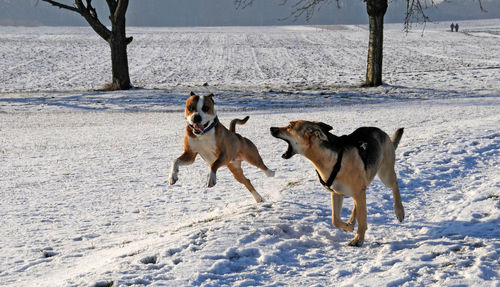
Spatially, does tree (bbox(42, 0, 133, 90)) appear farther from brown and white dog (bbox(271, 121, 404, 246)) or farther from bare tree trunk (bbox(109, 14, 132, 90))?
brown and white dog (bbox(271, 121, 404, 246))

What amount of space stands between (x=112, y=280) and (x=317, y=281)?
1.78 m

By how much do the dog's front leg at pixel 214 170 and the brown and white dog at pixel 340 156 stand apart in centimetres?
110

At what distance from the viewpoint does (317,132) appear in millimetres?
5168

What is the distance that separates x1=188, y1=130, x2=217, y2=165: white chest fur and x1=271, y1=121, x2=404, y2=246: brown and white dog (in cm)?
108

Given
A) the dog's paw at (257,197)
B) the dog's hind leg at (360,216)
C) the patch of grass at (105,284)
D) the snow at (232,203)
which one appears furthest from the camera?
the dog's paw at (257,197)

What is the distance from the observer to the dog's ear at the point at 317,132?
5.16 meters

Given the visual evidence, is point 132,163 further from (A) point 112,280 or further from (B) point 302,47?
(B) point 302,47

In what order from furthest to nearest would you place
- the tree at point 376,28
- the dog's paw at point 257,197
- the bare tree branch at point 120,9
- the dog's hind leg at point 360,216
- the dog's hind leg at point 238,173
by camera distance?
the bare tree branch at point 120,9, the tree at point 376,28, the dog's paw at point 257,197, the dog's hind leg at point 238,173, the dog's hind leg at point 360,216

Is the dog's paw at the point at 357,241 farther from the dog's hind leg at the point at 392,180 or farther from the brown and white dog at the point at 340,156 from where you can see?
the dog's hind leg at the point at 392,180

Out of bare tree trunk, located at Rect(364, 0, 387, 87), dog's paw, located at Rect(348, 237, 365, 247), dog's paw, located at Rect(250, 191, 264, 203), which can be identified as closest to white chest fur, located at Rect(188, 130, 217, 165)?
dog's paw, located at Rect(250, 191, 264, 203)

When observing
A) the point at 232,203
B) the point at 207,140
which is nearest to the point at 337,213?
the point at 207,140

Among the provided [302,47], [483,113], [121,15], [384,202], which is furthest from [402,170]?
[302,47]

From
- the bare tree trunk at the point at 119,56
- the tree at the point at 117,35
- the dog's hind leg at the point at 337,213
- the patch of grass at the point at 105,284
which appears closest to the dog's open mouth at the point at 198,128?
the dog's hind leg at the point at 337,213

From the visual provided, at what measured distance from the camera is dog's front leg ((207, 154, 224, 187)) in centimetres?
591
